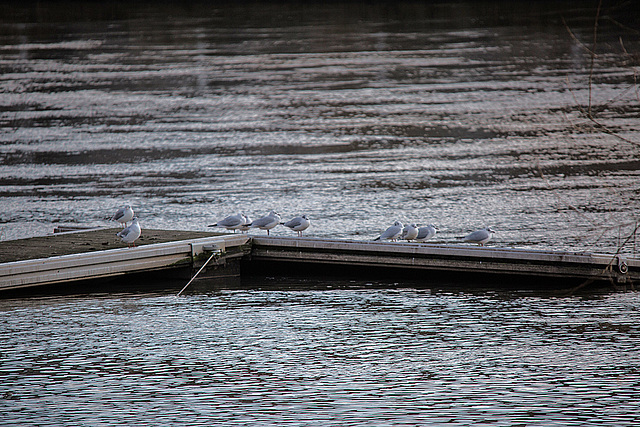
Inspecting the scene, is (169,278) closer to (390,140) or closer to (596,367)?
(596,367)

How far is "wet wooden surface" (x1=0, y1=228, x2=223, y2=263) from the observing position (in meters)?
14.0

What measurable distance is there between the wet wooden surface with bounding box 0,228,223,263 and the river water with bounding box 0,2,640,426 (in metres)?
0.84

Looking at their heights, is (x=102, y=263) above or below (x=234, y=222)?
below

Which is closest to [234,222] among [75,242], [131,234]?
[131,234]

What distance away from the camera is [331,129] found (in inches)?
1178

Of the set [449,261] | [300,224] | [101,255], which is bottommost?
[449,261]

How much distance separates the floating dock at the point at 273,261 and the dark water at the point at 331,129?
1.12 metres

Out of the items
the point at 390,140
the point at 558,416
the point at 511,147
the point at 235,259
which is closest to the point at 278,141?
the point at 390,140

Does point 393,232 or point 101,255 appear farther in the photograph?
point 393,232

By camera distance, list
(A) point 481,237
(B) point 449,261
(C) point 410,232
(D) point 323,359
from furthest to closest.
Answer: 1. (C) point 410,232
2. (A) point 481,237
3. (B) point 449,261
4. (D) point 323,359

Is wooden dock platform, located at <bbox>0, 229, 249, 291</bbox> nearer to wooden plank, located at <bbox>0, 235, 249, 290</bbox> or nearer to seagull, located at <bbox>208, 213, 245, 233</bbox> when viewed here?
wooden plank, located at <bbox>0, 235, 249, 290</bbox>

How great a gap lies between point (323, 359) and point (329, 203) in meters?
9.03

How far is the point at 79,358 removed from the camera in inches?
445

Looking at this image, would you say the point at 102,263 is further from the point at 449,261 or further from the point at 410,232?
the point at 449,261
